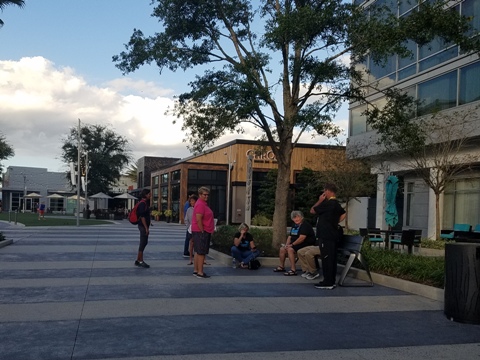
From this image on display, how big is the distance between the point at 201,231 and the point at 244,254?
1.76 metres

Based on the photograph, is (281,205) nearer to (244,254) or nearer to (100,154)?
(244,254)

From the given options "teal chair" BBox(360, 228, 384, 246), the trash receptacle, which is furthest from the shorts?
"teal chair" BBox(360, 228, 384, 246)

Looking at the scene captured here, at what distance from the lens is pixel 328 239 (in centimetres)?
921

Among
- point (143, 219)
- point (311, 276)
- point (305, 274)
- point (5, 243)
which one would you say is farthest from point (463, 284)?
point (5, 243)

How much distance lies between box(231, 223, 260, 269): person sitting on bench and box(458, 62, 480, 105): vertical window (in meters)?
12.5

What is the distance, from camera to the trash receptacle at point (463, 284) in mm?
6645

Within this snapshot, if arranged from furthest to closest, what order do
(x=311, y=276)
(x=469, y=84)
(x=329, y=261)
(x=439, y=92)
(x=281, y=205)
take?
1. (x=439, y=92)
2. (x=469, y=84)
3. (x=281, y=205)
4. (x=311, y=276)
5. (x=329, y=261)

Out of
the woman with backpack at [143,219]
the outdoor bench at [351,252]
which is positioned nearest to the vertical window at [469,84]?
the outdoor bench at [351,252]

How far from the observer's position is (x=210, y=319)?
6.52 metres

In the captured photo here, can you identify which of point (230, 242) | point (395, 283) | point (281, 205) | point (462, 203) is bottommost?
point (395, 283)

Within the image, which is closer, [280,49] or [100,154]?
[280,49]

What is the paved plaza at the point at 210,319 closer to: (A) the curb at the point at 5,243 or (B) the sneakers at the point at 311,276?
(B) the sneakers at the point at 311,276

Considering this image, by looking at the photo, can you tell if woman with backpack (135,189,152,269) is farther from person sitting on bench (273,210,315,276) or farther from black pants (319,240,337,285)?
black pants (319,240,337,285)

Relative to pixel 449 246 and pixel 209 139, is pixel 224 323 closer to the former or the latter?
pixel 449 246
